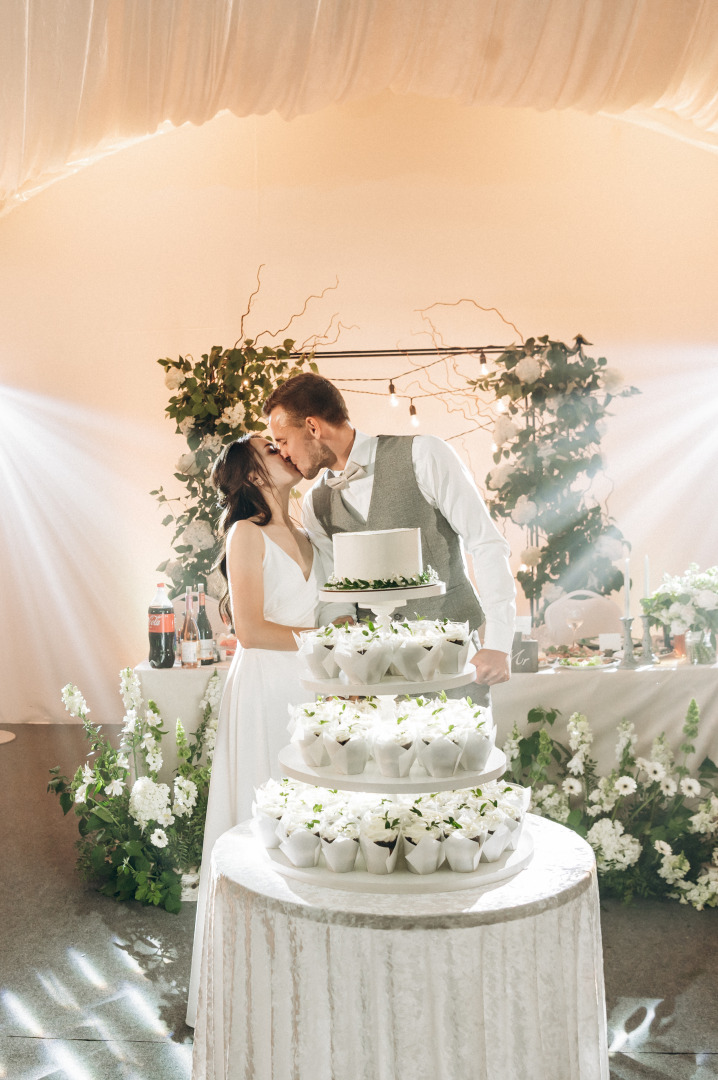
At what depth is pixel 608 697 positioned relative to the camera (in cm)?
354

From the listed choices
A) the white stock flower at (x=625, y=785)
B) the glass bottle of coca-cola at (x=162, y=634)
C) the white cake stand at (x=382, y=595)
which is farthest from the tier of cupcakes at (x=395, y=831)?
the glass bottle of coca-cola at (x=162, y=634)

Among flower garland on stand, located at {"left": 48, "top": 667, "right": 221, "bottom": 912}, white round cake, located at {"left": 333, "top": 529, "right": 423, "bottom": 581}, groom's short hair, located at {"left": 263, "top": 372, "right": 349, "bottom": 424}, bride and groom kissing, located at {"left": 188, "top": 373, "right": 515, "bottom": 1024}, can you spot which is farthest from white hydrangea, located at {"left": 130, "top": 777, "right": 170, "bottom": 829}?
white round cake, located at {"left": 333, "top": 529, "right": 423, "bottom": 581}

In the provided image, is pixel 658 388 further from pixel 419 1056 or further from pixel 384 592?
pixel 419 1056

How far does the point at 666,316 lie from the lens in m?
6.45

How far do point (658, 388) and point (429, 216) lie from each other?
2005 mm

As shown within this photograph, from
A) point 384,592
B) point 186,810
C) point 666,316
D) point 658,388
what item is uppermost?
point 666,316

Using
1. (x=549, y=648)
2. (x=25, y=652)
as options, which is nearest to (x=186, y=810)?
(x=549, y=648)

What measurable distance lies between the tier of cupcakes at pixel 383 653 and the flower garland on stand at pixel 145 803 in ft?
6.01

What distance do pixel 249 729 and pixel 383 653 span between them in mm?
958

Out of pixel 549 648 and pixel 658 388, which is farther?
pixel 658 388

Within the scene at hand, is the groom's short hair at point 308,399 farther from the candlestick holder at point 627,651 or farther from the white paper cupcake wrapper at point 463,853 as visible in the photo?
the candlestick holder at point 627,651

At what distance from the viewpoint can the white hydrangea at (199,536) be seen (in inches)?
153

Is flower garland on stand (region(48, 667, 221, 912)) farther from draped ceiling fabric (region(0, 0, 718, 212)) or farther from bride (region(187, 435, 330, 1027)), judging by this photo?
draped ceiling fabric (region(0, 0, 718, 212))

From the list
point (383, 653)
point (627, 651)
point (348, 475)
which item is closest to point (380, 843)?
point (383, 653)
